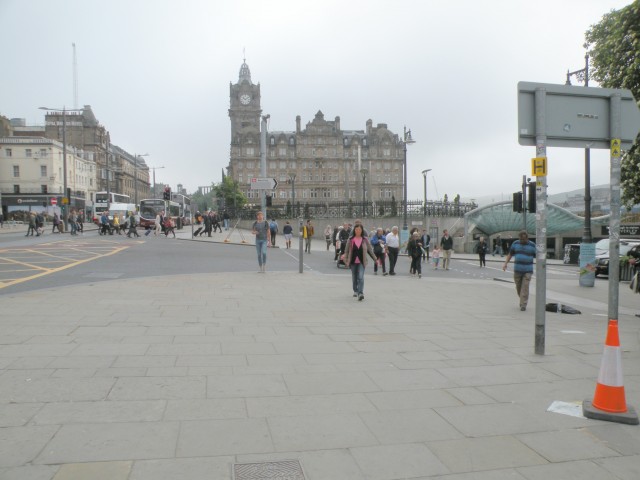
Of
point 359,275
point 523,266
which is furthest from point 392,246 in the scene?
point 523,266

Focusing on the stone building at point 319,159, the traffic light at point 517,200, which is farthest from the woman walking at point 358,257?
the stone building at point 319,159

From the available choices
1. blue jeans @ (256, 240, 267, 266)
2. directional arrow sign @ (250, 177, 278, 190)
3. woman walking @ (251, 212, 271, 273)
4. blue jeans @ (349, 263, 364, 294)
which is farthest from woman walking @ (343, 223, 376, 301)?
directional arrow sign @ (250, 177, 278, 190)

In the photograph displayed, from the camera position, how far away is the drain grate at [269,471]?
3.27 metres

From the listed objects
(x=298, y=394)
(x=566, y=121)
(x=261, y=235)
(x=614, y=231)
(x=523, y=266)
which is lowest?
(x=298, y=394)

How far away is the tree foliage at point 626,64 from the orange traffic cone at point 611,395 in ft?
25.8

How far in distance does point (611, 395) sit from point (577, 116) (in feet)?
11.4

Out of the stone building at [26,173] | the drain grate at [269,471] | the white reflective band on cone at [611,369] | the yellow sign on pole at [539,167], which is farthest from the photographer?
the stone building at [26,173]

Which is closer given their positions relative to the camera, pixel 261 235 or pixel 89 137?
pixel 261 235

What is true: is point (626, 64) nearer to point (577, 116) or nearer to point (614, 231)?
point (577, 116)

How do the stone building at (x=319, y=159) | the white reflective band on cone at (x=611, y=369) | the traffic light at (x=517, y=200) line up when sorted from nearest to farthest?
the white reflective band on cone at (x=611, y=369)
the traffic light at (x=517, y=200)
the stone building at (x=319, y=159)

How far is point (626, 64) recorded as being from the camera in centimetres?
1102

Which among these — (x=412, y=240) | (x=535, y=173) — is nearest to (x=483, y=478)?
(x=535, y=173)

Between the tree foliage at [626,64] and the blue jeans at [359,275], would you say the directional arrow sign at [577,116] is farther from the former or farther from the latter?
the blue jeans at [359,275]

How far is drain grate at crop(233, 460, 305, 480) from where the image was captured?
3273 mm
